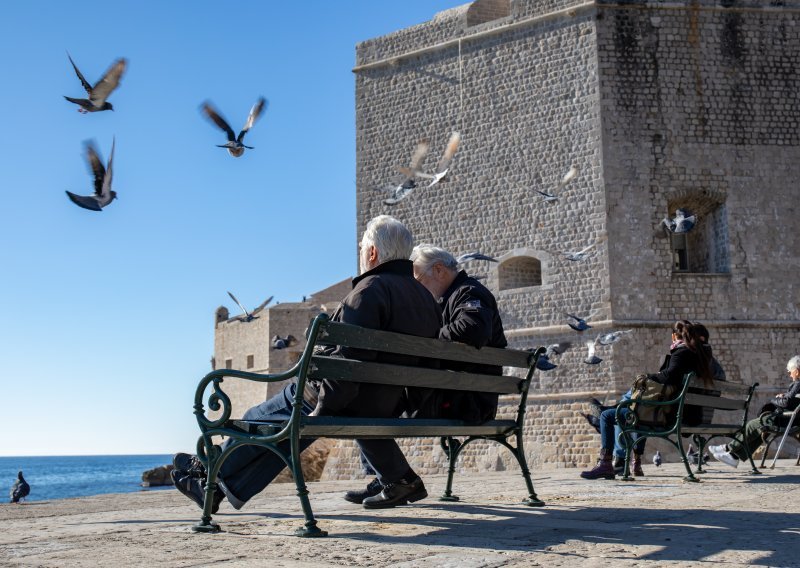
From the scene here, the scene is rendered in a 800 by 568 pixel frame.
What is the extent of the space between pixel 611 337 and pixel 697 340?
6708 mm

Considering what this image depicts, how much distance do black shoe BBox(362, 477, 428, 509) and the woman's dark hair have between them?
2.47m

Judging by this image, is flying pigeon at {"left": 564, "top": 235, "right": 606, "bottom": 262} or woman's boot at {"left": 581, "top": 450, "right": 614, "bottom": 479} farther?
flying pigeon at {"left": 564, "top": 235, "right": 606, "bottom": 262}

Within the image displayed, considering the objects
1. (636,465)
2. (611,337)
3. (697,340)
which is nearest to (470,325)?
(697,340)

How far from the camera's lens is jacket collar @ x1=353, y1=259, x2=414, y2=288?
3.27m

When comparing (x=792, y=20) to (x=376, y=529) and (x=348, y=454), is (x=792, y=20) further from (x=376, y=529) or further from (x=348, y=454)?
(x=376, y=529)

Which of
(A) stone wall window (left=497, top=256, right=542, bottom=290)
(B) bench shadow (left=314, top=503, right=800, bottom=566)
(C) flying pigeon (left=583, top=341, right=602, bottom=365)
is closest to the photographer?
(B) bench shadow (left=314, top=503, right=800, bottom=566)

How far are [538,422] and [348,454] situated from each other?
10.1ft

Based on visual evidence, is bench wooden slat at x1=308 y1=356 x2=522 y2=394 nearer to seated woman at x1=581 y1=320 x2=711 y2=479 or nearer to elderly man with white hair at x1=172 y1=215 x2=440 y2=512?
elderly man with white hair at x1=172 y1=215 x2=440 y2=512

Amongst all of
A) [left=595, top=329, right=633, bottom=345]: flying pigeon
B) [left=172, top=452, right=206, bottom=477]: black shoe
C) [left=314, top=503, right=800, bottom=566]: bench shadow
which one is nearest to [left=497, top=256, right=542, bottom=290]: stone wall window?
[left=595, top=329, right=633, bottom=345]: flying pigeon

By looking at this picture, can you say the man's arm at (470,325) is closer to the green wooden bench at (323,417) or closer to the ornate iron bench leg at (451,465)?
the green wooden bench at (323,417)

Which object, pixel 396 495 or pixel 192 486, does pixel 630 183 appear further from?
pixel 192 486

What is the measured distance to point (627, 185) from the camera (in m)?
12.5

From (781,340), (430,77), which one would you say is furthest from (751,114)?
(430,77)

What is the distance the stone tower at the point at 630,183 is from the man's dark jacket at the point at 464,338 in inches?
347
